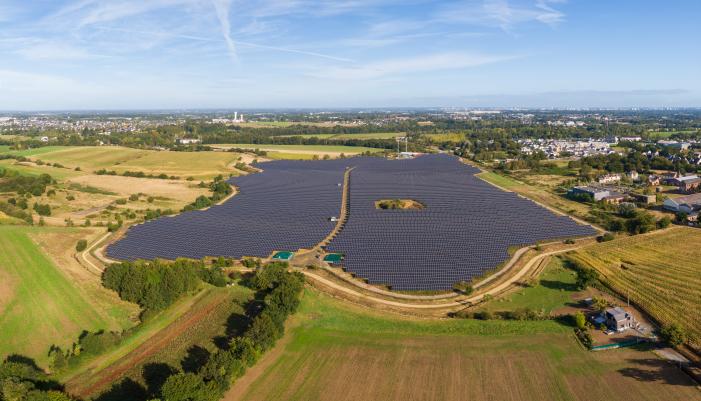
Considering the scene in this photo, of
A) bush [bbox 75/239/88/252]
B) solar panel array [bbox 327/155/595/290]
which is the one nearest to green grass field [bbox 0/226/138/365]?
bush [bbox 75/239/88/252]

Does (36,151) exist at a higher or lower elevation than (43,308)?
higher

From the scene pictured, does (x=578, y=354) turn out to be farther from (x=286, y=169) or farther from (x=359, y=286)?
(x=286, y=169)

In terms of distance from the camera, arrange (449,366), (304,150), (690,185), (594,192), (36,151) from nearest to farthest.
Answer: (449,366)
(594,192)
(690,185)
(36,151)
(304,150)

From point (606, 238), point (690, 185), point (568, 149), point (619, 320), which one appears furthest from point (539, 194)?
point (568, 149)

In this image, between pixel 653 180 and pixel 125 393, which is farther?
pixel 653 180

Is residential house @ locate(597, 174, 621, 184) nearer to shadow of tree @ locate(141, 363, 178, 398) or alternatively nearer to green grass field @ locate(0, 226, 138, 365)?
shadow of tree @ locate(141, 363, 178, 398)

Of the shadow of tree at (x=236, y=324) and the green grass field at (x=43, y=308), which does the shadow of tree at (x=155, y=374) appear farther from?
the green grass field at (x=43, y=308)

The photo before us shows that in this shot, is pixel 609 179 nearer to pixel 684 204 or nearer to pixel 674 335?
pixel 684 204
